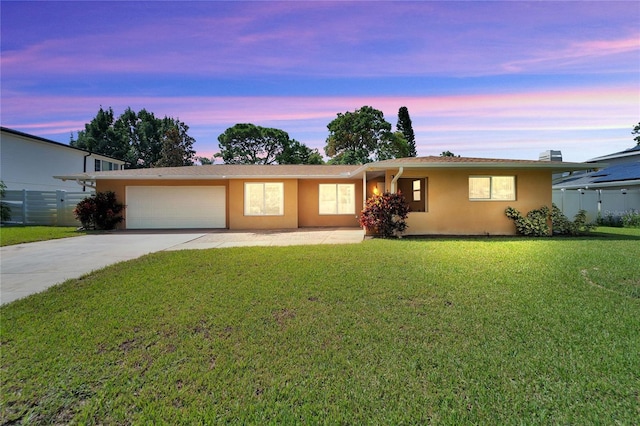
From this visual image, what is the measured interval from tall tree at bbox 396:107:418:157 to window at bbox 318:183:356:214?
21.1 metres

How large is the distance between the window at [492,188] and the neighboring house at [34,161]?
25.1 meters

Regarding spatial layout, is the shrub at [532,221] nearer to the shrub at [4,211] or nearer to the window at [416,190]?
the window at [416,190]

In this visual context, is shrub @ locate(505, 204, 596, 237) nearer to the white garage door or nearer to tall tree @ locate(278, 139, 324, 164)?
the white garage door

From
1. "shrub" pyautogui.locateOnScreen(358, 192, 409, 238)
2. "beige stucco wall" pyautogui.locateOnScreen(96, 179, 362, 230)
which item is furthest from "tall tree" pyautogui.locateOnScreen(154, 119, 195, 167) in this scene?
"shrub" pyautogui.locateOnScreen(358, 192, 409, 238)

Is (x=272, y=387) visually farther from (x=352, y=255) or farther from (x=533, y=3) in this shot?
(x=533, y=3)

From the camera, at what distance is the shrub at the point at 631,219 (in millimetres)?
13945

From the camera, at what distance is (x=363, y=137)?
1192 inches

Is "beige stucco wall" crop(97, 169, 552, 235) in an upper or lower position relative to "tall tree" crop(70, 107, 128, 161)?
lower

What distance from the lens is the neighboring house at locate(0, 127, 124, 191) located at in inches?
731

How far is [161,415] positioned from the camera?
223cm

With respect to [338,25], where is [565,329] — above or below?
below

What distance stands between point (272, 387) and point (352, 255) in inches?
197

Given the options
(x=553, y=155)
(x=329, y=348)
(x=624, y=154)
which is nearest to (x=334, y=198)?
(x=329, y=348)

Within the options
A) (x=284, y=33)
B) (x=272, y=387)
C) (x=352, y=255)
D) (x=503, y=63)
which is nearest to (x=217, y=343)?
(x=272, y=387)
